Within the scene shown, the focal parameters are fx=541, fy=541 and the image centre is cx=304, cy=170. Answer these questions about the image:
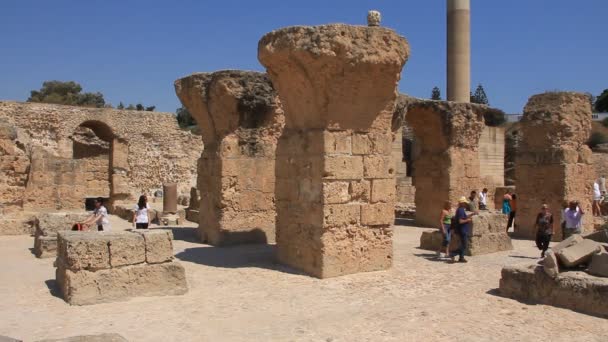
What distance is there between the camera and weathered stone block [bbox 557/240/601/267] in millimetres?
6410

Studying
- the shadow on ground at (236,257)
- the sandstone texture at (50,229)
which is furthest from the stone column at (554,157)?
the sandstone texture at (50,229)

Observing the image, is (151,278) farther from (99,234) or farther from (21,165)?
(21,165)

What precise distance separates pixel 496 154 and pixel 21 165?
1808 centimetres

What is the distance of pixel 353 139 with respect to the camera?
7617 mm

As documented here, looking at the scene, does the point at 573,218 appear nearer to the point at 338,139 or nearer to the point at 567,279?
the point at 567,279

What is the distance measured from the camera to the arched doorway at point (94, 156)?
58.7ft

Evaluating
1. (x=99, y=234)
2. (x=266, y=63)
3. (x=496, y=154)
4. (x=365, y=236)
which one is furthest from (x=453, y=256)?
(x=496, y=154)

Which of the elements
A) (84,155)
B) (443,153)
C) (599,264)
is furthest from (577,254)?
(84,155)

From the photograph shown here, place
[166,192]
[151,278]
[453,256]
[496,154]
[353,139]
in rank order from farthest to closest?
[496,154]
[166,192]
[453,256]
[353,139]
[151,278]

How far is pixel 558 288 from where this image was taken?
20.1 ft

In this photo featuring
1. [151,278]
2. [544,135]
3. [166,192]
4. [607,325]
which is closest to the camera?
[607,325]

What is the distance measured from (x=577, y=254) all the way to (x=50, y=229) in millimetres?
8414

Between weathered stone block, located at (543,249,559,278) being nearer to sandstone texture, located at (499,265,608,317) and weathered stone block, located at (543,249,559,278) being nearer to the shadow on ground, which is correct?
sandstone texture, located at (499,265,608,317)

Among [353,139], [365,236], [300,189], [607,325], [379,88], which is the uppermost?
[379,88]
